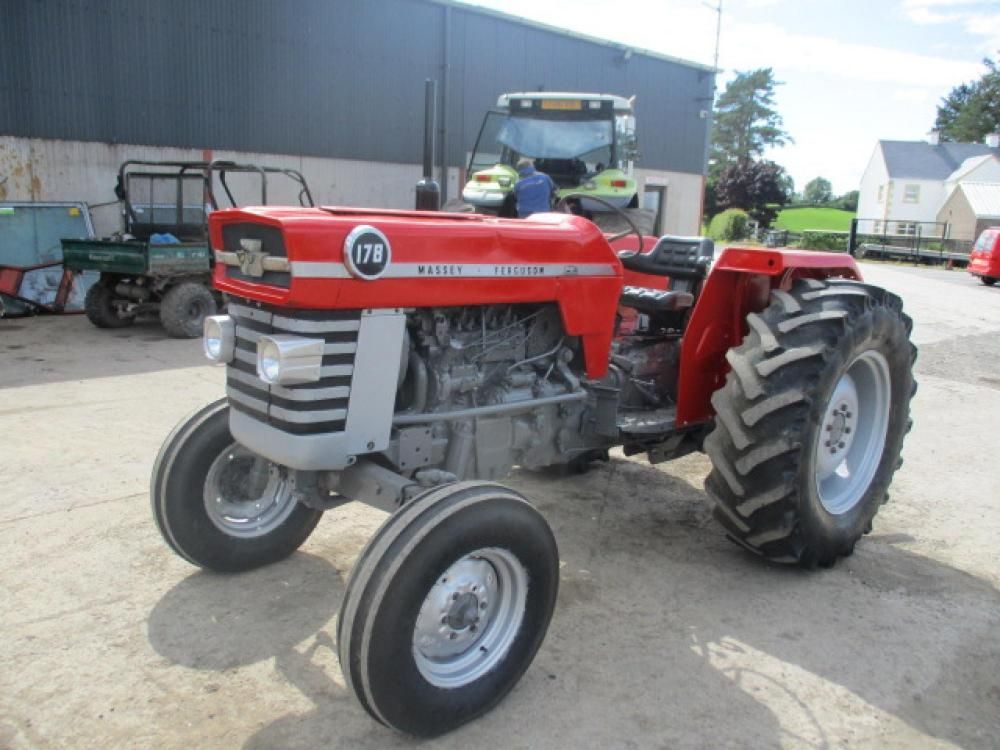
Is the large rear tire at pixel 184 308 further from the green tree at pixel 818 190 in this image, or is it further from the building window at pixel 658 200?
the green tree at pixel 818 190

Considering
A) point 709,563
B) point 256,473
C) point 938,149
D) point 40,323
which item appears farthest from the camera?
point 938,149

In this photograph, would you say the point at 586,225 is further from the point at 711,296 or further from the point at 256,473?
the point at 256,473

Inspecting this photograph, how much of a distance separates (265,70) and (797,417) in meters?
12.1

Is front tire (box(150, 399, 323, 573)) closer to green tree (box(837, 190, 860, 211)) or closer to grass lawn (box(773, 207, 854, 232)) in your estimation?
grass lawn (box(773, 207, 854, 232))

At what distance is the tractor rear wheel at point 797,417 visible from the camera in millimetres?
3268

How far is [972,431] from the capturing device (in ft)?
19.6

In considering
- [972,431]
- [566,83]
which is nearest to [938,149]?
[566,83]

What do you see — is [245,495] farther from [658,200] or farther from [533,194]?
[658,200]

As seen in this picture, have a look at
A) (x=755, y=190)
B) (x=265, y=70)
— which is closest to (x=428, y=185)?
(x=265, y=70)

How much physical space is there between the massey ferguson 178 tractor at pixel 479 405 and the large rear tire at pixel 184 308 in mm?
6040

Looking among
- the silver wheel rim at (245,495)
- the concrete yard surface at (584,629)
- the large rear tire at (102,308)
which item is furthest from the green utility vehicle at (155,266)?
Answer: the silver wheel rim at (245,495)

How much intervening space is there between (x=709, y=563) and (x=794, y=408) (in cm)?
84

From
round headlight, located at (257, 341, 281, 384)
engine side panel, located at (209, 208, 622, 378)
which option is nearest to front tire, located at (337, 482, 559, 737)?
round headlight, located at (257, 341, 281, 384)

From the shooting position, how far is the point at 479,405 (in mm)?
3102
